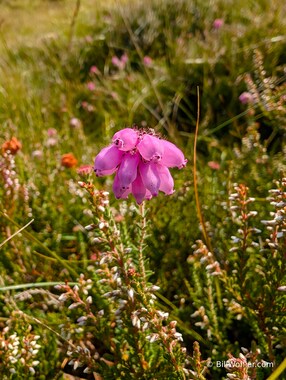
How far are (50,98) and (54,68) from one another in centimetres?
133

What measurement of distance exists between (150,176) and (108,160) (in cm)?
11

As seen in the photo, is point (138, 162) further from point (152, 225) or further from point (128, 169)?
point (152, 225)

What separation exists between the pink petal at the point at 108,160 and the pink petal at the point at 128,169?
0.06 ft

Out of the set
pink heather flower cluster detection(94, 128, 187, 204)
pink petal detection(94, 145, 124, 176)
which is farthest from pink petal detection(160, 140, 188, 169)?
pink petal detection(94, 145, 124, 176)

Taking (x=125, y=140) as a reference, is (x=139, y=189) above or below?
below

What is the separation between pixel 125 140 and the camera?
3.32ft

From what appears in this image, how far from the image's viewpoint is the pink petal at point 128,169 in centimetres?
97

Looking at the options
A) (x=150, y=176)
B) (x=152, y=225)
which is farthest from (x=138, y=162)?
(x=152, y=225)

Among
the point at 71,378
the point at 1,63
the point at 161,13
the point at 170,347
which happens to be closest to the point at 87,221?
the point at 71,378

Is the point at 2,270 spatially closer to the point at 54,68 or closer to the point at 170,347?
the point at 170,347

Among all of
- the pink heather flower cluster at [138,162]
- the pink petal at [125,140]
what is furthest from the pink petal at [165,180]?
the pink petal at [125,140]

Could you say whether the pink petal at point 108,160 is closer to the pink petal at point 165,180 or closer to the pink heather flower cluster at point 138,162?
the pink heather flower cluster at point 138,162

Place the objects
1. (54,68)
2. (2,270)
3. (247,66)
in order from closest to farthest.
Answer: (2,270), (247,66), (54,68)

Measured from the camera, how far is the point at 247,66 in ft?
11.1
